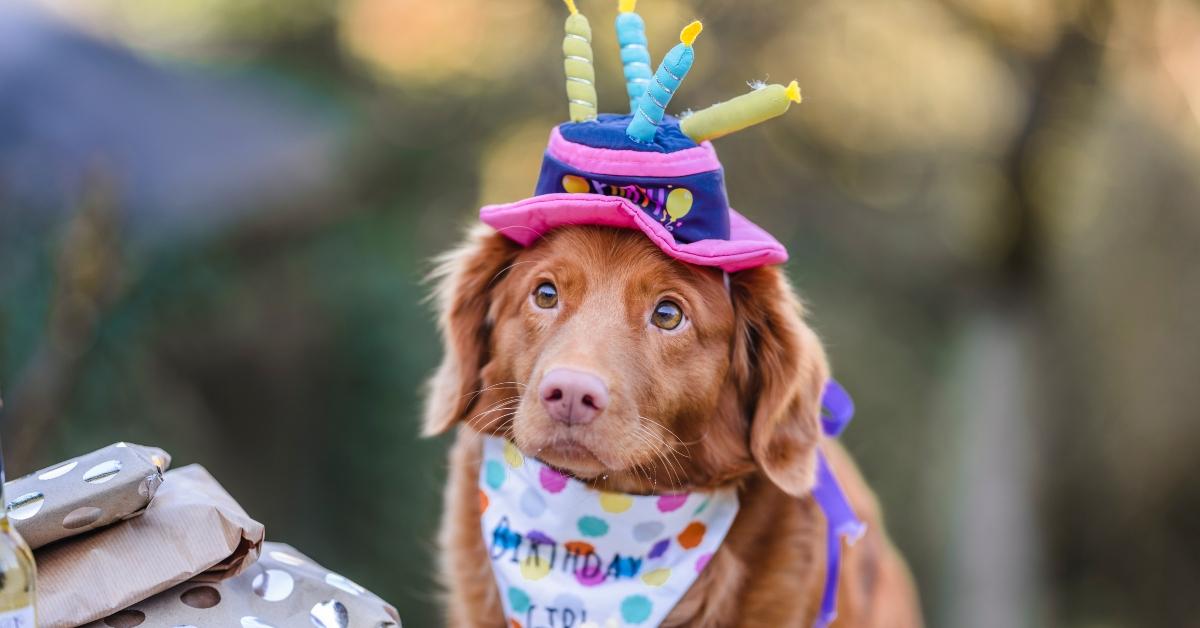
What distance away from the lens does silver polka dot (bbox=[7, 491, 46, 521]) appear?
1.85m

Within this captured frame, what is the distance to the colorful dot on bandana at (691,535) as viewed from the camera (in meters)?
2.67

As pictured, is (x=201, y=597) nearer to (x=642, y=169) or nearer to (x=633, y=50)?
(x=642, y=169)

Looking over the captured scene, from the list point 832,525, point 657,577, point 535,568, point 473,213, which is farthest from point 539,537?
point 473,213

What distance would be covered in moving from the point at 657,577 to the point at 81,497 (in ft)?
4.32

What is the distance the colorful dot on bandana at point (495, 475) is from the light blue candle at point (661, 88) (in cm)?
91

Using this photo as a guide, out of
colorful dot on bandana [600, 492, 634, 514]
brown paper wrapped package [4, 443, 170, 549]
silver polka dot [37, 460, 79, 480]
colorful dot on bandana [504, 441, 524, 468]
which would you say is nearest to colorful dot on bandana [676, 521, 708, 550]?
colorful dot on bandana [600, 492, 634, 514]

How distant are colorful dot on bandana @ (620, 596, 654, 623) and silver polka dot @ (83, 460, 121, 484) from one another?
120 cm

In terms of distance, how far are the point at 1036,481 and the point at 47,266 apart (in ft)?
17.8

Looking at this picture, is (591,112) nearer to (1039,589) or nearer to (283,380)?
(283,380)

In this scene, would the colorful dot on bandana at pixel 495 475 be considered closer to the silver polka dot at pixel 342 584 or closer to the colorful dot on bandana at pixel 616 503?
the colorful dot on bandana at pixel 616 503

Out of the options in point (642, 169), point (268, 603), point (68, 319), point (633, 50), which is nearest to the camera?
point (268, 603)

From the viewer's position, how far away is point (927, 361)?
7.83 m

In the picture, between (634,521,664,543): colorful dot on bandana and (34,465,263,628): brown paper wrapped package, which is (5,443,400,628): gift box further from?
(634,521,664,543): colorful dot on bandana

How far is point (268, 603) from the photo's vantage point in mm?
2084
